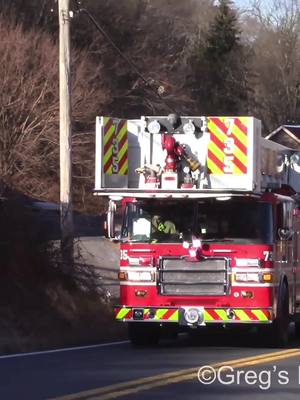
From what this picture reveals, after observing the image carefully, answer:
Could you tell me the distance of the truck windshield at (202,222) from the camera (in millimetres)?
16047

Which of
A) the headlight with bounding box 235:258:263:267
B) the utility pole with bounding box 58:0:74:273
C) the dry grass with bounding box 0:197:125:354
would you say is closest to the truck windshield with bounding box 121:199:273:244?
the headlight with bounding box 235:258:263:267

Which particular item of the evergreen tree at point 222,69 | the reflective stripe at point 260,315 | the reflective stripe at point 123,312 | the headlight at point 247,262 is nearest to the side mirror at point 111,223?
the reflective stripe at point 123,312

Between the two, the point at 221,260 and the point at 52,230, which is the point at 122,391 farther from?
the point at 52,230

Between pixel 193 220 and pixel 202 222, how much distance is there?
15 centimetres

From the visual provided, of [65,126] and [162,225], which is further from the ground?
[65,126]

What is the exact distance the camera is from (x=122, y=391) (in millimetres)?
11406

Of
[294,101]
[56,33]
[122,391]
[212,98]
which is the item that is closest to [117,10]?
[56,33]

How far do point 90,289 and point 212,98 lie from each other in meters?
38.8

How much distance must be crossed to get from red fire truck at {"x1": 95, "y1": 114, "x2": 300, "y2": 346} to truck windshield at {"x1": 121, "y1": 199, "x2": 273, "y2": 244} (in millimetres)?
16

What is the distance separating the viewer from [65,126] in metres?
20.2

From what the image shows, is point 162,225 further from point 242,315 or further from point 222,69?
point 222,69

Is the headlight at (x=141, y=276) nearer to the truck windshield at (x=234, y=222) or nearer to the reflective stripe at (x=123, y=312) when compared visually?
the reflective stripe at (x=123, y=312)

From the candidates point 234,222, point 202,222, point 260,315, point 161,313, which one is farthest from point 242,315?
point 202,222

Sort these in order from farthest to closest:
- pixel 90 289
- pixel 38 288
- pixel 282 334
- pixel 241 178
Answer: pixel 90 289
pixel 38 288
pixel 282 334
pixel 241 178
